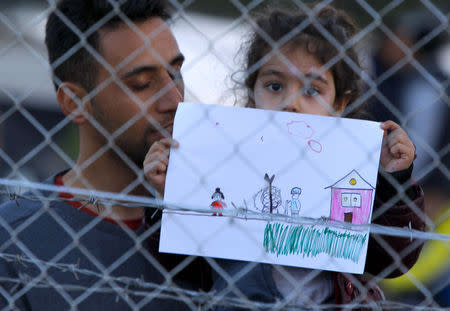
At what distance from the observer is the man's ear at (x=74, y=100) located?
1644mm

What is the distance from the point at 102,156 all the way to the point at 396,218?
2.73ft

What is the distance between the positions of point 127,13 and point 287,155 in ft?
2.09

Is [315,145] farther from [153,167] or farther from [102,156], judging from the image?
[102,156]

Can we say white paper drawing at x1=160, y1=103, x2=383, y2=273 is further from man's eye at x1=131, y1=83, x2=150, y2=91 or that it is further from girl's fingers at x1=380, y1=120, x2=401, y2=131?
man's eye at x1=131, y1=83, x2=150, y2=91

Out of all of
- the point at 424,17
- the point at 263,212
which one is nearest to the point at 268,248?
the point at 263,212

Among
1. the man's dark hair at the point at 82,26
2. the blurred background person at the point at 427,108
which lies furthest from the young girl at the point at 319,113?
the blurred background person at the point at 427,108

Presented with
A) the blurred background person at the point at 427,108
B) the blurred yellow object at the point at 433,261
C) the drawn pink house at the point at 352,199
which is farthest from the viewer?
the blurred yellow object at the point at 433,261

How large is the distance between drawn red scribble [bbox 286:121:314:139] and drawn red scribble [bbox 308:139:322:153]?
1 cm

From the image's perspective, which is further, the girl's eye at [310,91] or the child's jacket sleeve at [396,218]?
the girl's eye at [310,91]

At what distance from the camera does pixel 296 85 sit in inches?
58.0

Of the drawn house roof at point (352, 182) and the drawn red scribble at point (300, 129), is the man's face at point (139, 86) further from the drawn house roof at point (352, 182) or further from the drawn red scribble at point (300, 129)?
the drawn house roof at point (352, 182)

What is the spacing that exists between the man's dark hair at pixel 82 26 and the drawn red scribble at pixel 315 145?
0.63 meters

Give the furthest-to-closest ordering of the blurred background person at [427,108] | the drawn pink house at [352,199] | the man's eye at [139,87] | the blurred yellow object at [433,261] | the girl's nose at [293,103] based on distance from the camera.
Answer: the blurred yellow object at [433,261] < the blurred background person at [427,108] < the man's eye at [139,87] < the girl's nose at [293,103] < the drawn pink house at [352,199]

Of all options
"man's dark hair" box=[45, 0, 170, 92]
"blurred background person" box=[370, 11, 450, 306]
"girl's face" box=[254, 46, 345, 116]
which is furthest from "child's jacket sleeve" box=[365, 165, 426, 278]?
"blurred background person" box=[370, 11, 450, 306]
